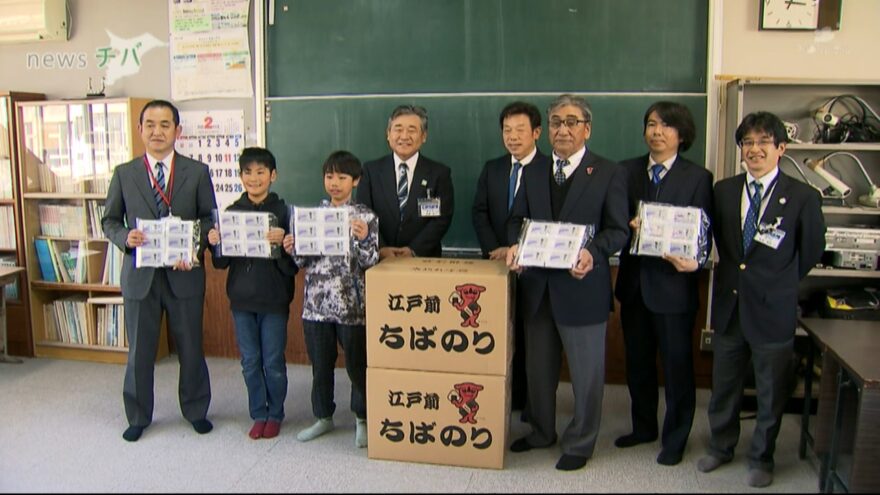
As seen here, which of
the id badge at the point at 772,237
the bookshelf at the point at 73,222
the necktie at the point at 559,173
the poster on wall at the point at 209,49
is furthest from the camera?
the bookshelf at the point at 73,222

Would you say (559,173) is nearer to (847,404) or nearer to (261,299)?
(261,299)

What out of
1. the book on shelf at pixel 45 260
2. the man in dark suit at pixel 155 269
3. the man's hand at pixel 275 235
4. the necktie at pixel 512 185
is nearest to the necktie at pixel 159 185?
the man in dark suit at pixel 155 269

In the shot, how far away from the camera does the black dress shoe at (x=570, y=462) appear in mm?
2781

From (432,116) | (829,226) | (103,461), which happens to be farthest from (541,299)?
(103,461)

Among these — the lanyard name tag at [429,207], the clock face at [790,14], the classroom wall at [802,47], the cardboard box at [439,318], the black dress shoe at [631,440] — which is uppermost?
the clock face at [790,14]

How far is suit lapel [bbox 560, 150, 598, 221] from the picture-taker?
2.67 meters

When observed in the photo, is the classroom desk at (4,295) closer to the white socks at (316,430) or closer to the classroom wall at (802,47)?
the white socks at (316,430)

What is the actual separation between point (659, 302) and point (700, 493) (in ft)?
2.44

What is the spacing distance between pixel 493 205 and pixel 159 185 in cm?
154

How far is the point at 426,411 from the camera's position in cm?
276

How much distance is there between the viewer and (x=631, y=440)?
9.97ft

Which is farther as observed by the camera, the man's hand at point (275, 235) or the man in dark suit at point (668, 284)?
the man's hand at point (275, 235)

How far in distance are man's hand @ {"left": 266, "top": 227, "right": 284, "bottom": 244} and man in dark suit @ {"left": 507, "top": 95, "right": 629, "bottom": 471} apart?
99 cm

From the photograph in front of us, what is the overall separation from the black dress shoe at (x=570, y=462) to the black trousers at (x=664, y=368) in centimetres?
38
